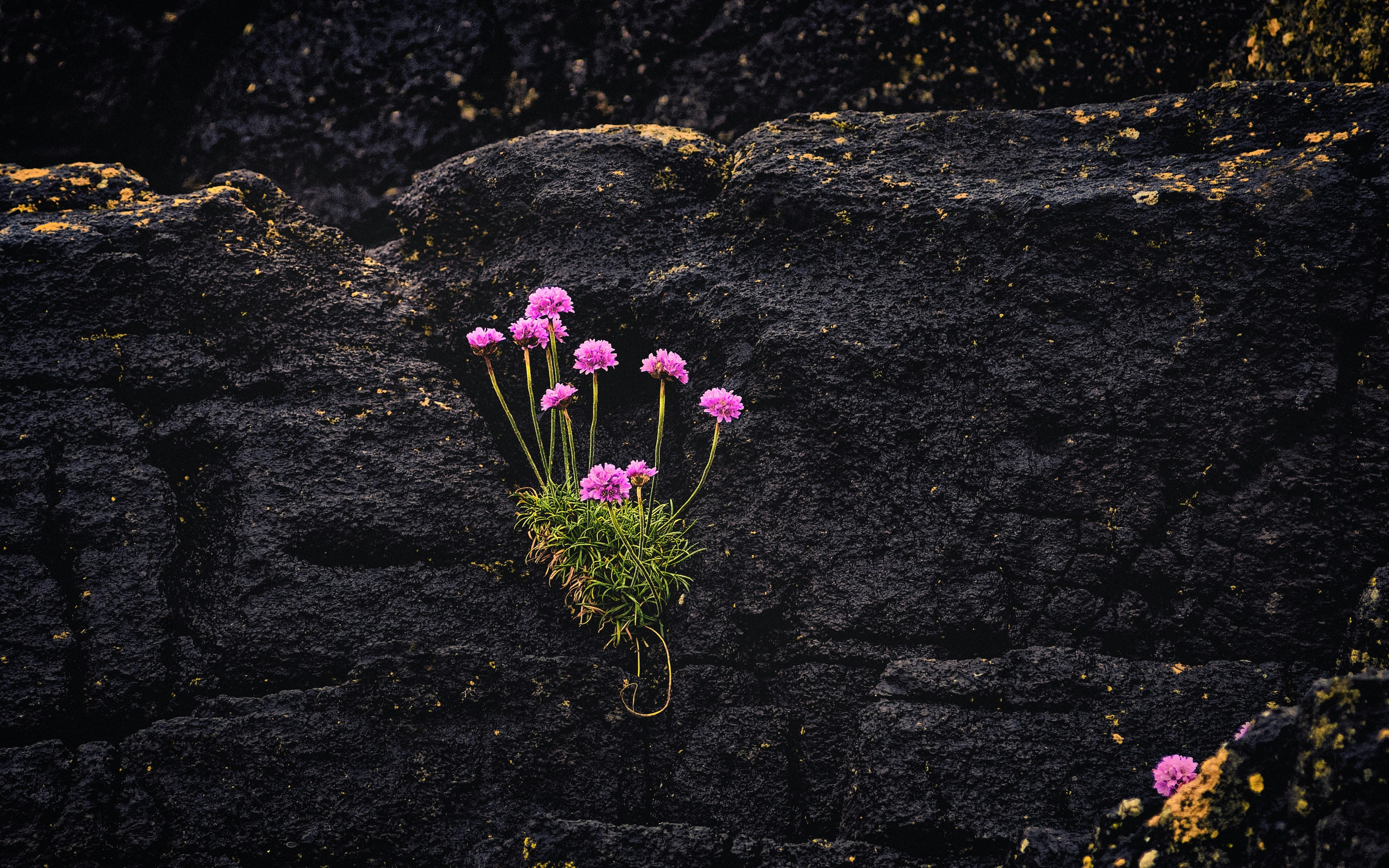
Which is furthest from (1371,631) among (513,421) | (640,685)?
(513,421)

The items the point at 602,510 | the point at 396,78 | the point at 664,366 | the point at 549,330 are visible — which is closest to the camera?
the point at 664,366

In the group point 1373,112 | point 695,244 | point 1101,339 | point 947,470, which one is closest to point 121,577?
point 695,244

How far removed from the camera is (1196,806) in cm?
196

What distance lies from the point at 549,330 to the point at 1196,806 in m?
3.09

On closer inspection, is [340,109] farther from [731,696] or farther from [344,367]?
[731,696]

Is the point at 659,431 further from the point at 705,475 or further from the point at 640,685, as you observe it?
the point at 640,685

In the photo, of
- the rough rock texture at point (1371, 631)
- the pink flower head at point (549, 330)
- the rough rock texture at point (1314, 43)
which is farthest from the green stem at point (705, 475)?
the rough rock texture at point (1314, 43)

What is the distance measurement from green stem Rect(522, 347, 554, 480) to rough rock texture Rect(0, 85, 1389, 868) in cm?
21

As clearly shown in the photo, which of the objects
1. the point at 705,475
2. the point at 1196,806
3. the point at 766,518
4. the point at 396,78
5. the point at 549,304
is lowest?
the point at 1196,806

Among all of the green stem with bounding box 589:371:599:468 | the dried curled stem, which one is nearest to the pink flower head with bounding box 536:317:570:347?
the green stem with bounding box 589:371:599:468

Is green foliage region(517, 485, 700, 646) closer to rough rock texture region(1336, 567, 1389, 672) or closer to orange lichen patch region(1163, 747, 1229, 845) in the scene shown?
orange lichen patch region(1163, 747, 1229, 845)

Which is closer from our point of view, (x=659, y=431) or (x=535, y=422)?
(x=659, y=431)

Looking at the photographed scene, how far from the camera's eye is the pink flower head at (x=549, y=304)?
3.62 metres

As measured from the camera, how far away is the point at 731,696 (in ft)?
10.9
